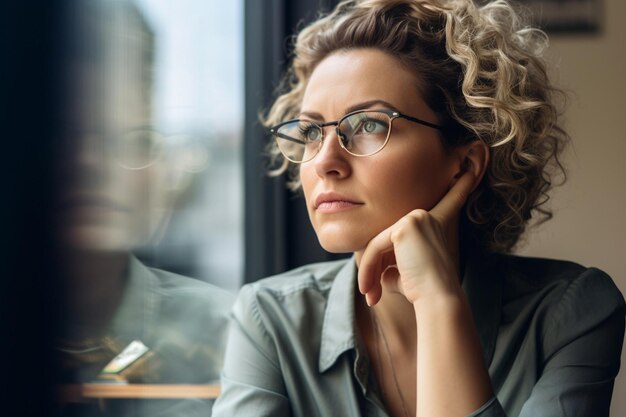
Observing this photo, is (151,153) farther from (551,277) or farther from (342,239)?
(551,277)

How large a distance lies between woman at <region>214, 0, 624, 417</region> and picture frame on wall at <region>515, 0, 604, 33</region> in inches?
56.2

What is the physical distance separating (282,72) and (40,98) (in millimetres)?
1076

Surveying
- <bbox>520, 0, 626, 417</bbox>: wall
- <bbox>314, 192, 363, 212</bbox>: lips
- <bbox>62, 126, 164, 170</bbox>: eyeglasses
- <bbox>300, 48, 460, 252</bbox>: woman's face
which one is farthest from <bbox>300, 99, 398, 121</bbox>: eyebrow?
<bbox>520, 0, 626, 417</bbox>: wall

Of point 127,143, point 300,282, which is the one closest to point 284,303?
point 300,282

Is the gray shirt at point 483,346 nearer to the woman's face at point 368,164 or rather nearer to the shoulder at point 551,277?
the shoulder at point 551,277

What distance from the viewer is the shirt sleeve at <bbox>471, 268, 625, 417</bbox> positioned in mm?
1035

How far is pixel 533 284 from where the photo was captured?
4.10 ft

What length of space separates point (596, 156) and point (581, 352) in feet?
5.79

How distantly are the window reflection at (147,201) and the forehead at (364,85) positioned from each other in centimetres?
22

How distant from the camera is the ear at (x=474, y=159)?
4.10 feet

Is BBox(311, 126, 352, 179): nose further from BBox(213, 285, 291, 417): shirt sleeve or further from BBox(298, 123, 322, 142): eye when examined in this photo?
BBox(213, 285, 291, 417): shirt sleeve

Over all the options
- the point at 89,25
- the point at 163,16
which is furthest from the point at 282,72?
the point at 89,25

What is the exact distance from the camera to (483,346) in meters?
1.20

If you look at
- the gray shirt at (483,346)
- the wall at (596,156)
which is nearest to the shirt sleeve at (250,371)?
the gray shirt at (483,346)
